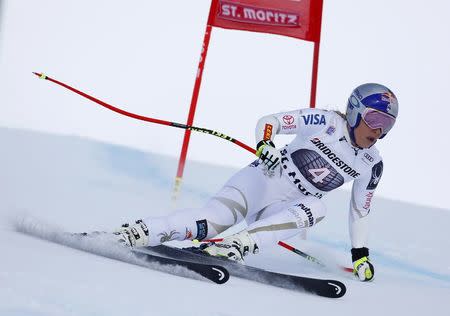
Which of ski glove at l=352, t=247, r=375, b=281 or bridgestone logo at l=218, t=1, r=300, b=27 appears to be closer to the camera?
ski glove at l=352, t=247, r=375, b=281

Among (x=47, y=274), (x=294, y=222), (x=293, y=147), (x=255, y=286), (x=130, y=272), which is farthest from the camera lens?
(x=293, y=147)

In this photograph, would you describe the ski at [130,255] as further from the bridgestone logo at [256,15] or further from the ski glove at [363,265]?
the bridgestone logo at [256,15]

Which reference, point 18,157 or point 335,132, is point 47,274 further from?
point 18,157

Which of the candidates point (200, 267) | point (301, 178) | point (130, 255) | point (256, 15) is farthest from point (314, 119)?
point (256, 15)

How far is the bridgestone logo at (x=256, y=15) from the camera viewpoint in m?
6.73

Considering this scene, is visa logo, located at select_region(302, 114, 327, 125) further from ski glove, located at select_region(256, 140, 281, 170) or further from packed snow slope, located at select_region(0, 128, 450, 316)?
packed snow slope, located at select_region(0, 128, 450, 316)

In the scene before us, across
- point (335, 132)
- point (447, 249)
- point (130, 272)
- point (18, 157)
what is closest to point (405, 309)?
point (335, 132)

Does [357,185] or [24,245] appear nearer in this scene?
[24,245]

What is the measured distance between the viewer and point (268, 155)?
4480mm

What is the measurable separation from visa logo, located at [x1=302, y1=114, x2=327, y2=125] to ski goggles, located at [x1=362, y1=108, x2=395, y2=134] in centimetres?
25

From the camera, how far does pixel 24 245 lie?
393 cm

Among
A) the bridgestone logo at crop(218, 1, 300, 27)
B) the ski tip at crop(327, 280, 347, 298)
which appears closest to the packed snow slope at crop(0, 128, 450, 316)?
the ski tip at crop(327, 280, 347, 298)

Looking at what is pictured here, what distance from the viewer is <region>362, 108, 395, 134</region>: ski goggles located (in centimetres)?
460

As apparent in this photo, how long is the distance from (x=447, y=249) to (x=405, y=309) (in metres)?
3.75
